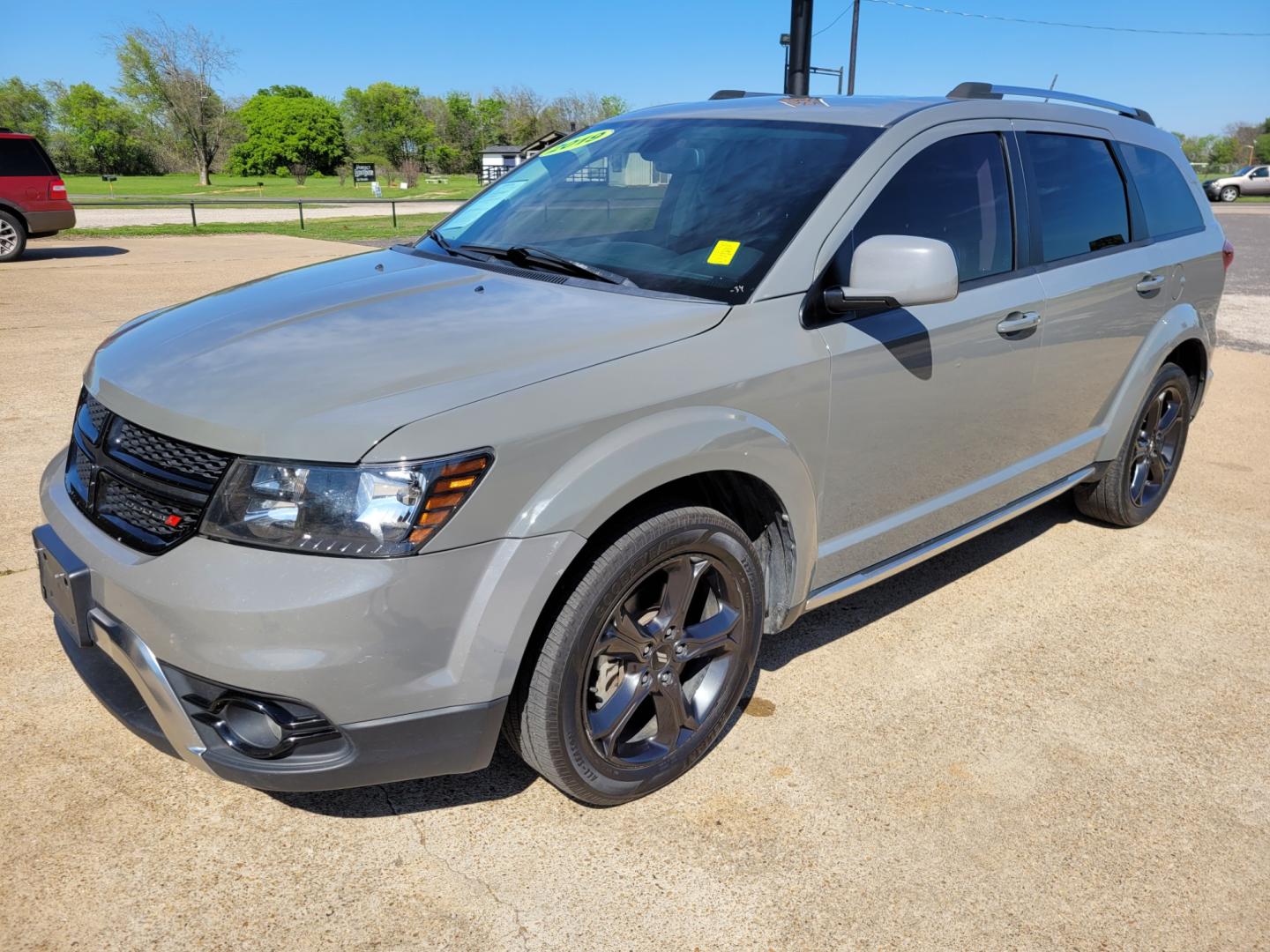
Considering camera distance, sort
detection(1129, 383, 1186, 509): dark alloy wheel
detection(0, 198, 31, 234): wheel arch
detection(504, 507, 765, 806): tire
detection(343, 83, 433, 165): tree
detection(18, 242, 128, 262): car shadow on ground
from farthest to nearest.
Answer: detection(343, 83, 433, 165): tree < detection(18, 242, 128, 262): car shadow on ground < detection(0, 198, 31, 234): wheel arch < detection(1129, 383, 1186, 509): dark alloy wheel < detection(504, 507, 765, 806): tire

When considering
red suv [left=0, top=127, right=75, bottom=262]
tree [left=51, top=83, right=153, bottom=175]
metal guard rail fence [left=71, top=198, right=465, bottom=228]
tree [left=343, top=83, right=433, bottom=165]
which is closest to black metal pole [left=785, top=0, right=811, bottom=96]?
red suv [left=0, top=127, right=75, bottom=262]

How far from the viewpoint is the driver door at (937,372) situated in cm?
305

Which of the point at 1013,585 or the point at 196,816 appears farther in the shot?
the point at 1013,585

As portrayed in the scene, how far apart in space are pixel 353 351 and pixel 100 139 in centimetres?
9358

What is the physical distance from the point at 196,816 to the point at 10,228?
15.3 meters

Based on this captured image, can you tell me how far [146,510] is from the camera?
2328mm

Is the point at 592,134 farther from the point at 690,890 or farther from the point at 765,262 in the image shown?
the point at 690,890

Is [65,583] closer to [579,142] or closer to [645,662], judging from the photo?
[645,662]

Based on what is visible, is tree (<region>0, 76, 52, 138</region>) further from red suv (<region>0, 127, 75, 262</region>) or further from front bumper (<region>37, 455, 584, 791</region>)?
front bumper (<region>37, 455, 584, 791</region>)

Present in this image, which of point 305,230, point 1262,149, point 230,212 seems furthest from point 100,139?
point 1262,149

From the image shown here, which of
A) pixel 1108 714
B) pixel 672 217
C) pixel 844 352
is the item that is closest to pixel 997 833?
pixel 1108 714

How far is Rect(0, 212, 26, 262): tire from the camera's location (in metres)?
14.9

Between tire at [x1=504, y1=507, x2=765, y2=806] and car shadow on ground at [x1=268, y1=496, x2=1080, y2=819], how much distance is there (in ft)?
1.01

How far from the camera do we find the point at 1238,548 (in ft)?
15.6
